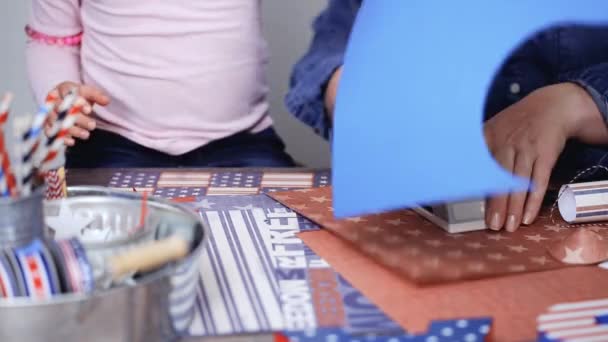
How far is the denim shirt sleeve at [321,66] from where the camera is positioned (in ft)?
3.05

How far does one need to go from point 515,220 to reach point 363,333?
277 mm

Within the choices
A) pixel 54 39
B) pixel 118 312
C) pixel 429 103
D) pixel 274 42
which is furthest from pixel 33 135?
pixel 274 42

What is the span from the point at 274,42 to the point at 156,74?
696 mm

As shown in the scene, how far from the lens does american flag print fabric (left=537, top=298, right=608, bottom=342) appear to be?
0.54 m

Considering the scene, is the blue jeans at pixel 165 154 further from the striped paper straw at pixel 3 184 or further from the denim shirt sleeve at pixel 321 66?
the striped paper straw at pixel 3 184

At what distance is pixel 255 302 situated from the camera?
0.58 metres

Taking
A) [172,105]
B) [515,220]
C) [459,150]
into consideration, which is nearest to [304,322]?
[459,150]

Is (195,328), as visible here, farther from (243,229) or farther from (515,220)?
(515,220)

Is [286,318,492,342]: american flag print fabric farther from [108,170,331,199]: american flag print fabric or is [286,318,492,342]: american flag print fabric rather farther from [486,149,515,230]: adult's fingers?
[108,170,331,199]: american flag print fabric

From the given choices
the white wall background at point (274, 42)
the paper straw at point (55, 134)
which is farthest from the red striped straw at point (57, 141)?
the white wall background at point (274, 42)

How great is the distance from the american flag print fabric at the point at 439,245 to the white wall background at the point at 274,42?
1125mm

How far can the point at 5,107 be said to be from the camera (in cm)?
51

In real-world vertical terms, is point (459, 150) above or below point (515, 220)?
above

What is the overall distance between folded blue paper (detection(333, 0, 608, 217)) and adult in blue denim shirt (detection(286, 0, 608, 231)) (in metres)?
0.03
